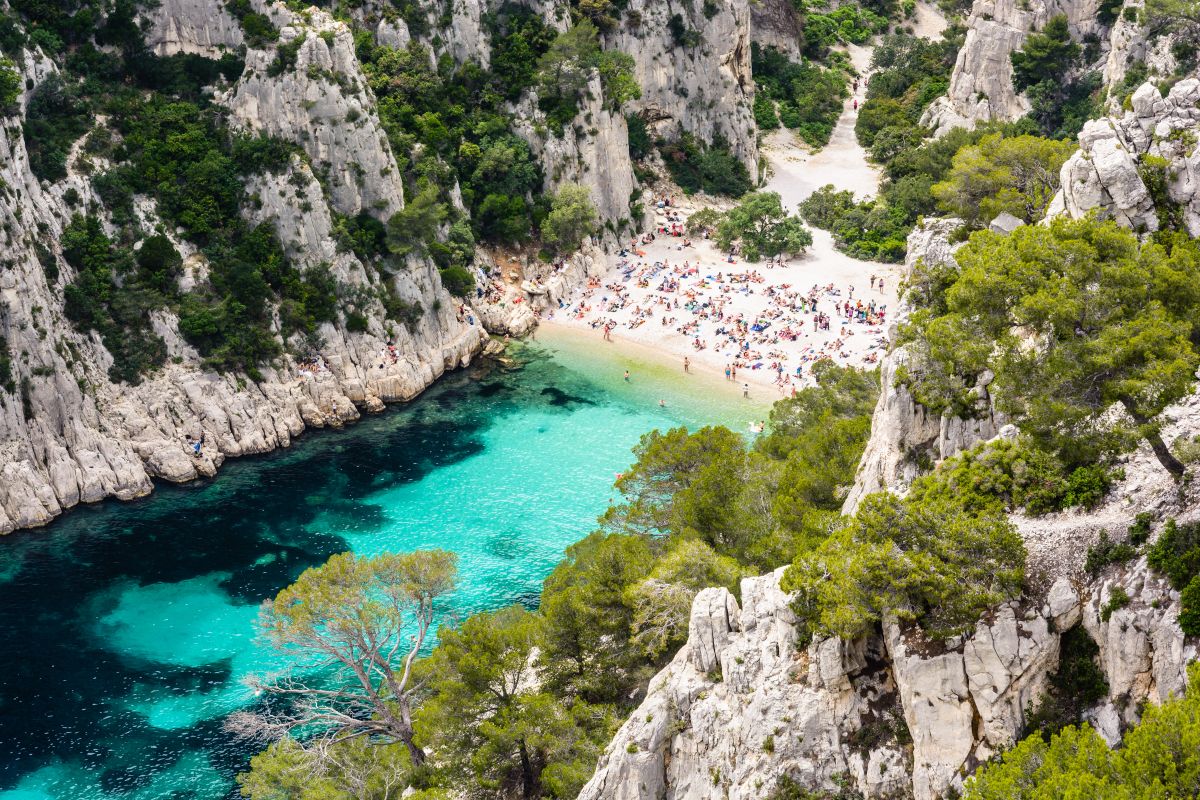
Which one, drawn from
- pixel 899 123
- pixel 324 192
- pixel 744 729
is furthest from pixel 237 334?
pixel 899 123

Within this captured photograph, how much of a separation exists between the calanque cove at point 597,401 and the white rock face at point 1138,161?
136 mm

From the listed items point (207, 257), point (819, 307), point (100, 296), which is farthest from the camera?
point (819, 307)

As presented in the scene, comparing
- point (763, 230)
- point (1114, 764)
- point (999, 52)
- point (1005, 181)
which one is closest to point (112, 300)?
point (1005, 181)

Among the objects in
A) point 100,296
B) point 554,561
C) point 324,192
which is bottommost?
point 554,561

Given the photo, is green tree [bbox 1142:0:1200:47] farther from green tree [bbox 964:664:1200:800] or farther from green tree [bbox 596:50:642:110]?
green tree [bbox 964:664:1200:800]

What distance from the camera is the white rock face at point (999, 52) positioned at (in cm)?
9850

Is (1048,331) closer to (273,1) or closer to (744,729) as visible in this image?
(744,729)

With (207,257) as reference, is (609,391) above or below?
below

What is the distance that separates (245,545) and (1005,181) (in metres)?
43.9

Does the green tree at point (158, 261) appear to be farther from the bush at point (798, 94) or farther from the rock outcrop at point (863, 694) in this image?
the bush at point (798, 94)

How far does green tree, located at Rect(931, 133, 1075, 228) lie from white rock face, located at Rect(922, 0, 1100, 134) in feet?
179

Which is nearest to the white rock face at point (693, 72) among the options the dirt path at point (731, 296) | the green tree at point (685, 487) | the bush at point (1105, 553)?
the dirt path at point (731, 296)

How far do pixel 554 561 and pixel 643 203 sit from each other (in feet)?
161

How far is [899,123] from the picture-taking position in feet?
348
